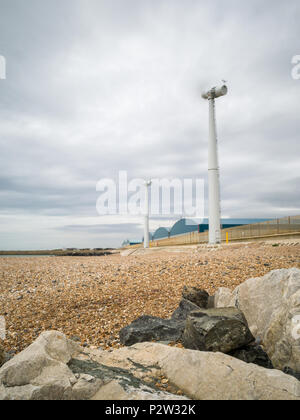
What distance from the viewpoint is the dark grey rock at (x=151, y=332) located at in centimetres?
548

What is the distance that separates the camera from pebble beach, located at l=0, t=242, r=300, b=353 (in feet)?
22.1

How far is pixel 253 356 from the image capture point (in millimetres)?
4379

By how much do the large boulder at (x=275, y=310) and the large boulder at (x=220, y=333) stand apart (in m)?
0.42

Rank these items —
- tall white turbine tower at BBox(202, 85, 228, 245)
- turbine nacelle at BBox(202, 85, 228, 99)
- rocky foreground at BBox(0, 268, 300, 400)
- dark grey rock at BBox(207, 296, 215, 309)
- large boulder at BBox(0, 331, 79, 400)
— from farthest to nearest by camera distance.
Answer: turbine nacelle at BBox(202, 85, 228, 99) < tall white turbine tower at BBox(202, 85, 228, 245) < dark grey rock at BBox(207, 296, 215, 309) < rocky foreground at BBox(0, 268, 300, 400) < large boulder at BBox(0, 331, 79, 400)

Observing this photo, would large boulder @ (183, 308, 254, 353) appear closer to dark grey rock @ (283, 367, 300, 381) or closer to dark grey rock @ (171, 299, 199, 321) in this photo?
dark grey rock @ (283, 367, 300, 381)

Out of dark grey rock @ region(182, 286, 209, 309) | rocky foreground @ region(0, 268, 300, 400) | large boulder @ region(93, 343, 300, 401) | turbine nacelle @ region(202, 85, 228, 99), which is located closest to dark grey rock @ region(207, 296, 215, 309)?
dark grey rock @ region(182, 286, 209, 309)

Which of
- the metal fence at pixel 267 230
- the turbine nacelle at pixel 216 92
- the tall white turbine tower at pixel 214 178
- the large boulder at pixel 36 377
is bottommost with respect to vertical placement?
the large boulder at pixel 36 377

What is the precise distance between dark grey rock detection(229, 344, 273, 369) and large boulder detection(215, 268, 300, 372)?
0.30ft

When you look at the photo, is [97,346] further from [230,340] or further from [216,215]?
[216,215]

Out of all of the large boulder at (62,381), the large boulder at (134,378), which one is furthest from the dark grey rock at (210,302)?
the large boulder at (62,381)

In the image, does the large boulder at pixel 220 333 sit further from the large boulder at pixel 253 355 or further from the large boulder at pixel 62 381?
the large boulder at pixel 62 381

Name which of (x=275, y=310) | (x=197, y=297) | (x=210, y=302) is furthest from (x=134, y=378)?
(x=210, y=302)

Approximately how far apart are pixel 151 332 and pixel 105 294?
3740 mm
